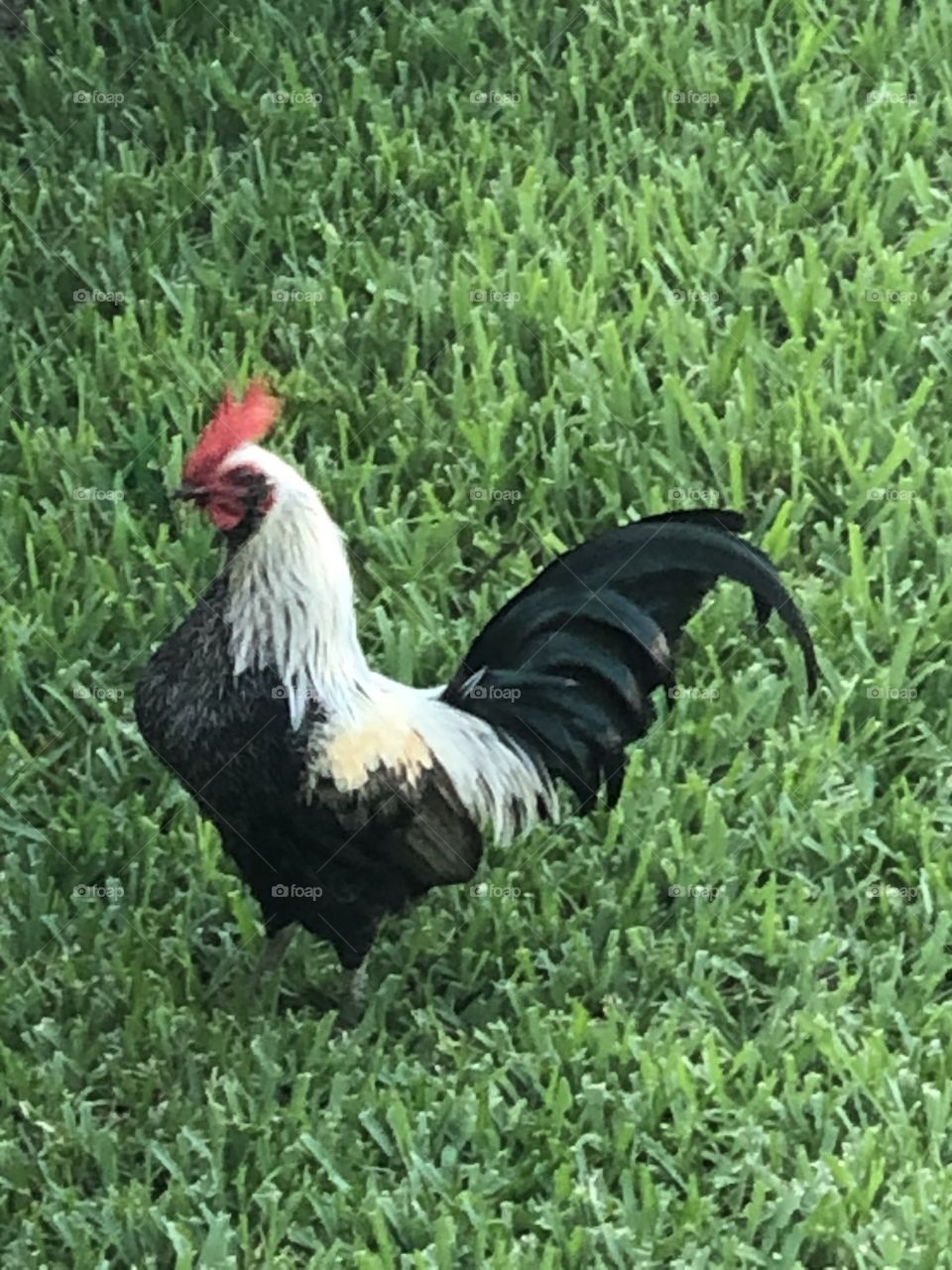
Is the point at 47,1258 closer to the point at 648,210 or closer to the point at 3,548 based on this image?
the point at 3,548

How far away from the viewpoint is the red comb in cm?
138

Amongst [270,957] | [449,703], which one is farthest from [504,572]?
[270,957]

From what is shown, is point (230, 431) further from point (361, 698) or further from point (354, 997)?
point (354, 997)

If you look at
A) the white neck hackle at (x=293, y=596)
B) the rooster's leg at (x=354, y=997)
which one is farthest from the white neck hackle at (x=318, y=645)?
the rooster's leg at (x=354, y=997)

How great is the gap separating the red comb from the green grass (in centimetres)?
38

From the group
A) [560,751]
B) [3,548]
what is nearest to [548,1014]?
[560,751]

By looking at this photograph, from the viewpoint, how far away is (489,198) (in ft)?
7.58

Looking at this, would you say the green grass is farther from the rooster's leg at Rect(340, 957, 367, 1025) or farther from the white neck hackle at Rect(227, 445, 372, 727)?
the white neck hackle at Rect(227, 445, 372, 727)

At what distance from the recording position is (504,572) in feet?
6.23

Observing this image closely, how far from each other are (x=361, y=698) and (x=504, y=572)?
494 millimetres

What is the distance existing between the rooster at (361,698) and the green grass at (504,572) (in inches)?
6.4

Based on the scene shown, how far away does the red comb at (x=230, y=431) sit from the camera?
54.3 inches

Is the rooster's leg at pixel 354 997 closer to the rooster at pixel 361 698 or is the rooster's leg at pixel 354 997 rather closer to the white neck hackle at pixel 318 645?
the rooster at pixel 361 698

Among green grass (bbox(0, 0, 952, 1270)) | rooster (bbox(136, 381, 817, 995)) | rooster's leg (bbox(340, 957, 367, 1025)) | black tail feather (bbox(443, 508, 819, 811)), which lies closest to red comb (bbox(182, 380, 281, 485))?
rooster (bbox(136, 381, 817, 995))
